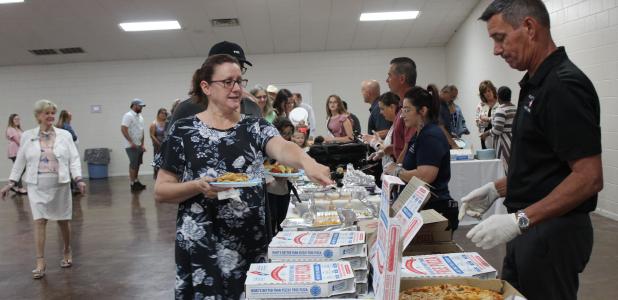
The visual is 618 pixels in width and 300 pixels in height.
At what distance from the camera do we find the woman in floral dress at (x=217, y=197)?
189 centimetres

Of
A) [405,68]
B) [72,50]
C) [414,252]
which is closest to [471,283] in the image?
[414,252]

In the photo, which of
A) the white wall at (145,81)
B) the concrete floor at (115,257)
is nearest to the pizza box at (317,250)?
the concrete floor at (115,257)

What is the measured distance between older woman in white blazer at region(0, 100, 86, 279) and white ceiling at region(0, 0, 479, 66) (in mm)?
5044

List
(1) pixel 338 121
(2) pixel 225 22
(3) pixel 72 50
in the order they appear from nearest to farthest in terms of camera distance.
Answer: (1) pixel 338 121 → (2) pixel 225 22 → (3) pixel 72 50

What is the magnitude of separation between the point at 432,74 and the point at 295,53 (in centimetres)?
366

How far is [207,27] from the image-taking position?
10.8m

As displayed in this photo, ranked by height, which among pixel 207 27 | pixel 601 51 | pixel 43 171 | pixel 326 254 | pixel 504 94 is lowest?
pixel 326 254

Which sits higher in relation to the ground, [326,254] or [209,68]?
[209,68]

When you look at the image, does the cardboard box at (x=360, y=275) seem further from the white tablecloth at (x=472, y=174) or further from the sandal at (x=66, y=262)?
the sandal at (x=66, y=262)

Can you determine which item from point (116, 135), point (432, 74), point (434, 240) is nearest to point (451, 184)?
point (434, 240)

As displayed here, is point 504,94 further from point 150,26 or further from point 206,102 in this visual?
point 150,26

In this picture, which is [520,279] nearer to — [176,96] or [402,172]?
[402,172]

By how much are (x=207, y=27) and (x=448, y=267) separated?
10.1 m

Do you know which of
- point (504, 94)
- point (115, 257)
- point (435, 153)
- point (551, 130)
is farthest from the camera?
point (504, 94)
